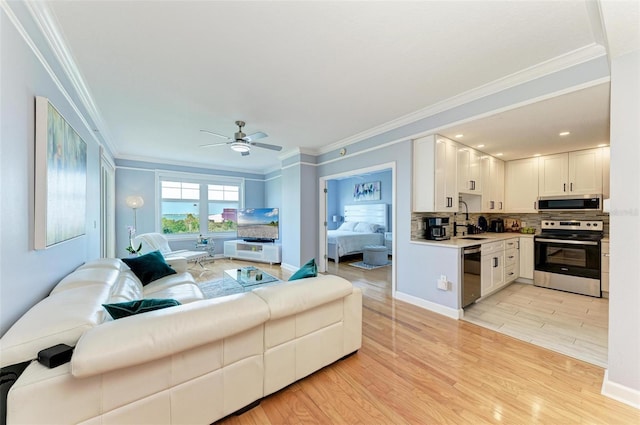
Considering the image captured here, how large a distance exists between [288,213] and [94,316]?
167 inches

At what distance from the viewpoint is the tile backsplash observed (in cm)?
367

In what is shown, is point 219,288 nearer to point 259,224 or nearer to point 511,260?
point 259,224

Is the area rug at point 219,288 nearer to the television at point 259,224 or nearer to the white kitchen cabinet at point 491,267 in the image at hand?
the television at point 259,224

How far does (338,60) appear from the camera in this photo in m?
2.16

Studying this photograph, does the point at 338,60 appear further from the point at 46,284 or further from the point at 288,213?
the point at 288,213

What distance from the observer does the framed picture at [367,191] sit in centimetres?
739

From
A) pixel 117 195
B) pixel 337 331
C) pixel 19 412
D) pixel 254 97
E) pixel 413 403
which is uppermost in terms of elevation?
pixel 254 97

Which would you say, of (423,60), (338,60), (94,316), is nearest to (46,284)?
(94,316)

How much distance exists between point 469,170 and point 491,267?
1538 millimetres

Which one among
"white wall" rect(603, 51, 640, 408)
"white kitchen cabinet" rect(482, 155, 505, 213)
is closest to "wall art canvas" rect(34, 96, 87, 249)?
"white wall" rect(603, 51, 640, 408)

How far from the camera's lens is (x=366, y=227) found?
7.23m

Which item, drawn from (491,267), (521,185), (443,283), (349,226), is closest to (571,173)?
(521,185)

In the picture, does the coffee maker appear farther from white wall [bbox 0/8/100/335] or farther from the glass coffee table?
white wall [bbox 0/8/100/335]

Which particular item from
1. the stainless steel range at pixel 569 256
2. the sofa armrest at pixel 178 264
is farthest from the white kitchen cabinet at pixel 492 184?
the sofa armrest at pixel 178 264
